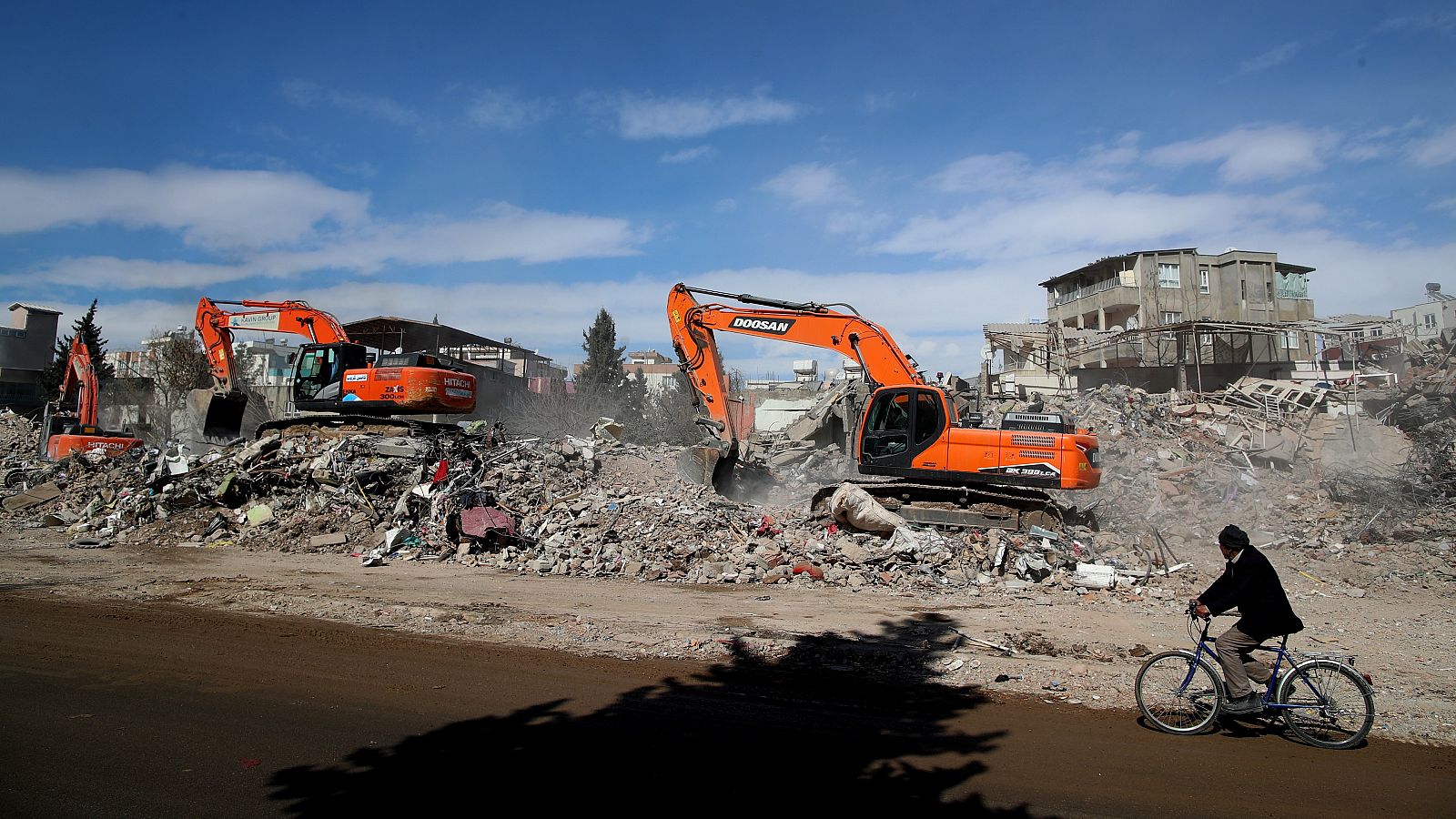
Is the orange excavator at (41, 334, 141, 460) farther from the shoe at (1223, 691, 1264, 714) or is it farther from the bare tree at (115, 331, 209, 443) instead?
the shoe at (1223, 691, 1264, 714)

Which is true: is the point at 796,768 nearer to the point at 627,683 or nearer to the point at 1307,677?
the point at 627,683

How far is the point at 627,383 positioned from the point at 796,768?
4324 centimetres

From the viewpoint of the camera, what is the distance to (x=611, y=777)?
179 inches

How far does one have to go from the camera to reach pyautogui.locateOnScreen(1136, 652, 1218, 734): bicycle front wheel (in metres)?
5.48

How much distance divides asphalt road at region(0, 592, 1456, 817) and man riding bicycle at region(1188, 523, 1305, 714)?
1.15ft

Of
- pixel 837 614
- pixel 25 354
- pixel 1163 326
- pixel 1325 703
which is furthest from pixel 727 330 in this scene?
pixel 25 354

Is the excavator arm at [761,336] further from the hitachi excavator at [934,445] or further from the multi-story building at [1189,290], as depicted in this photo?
the multi-story building at [1189,290]

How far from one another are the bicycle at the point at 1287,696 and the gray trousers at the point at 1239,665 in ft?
0.17

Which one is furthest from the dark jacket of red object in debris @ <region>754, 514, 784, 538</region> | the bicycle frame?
red object in debris @ <region>754, 514, 784, 538</region>

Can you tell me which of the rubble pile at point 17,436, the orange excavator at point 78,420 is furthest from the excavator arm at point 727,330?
the rubble pile at point 17,436

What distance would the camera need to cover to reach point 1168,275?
4000cm

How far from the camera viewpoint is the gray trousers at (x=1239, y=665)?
5.39 m

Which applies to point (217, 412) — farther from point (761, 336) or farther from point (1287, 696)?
point (1287, 696)

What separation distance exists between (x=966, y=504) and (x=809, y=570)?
3.07 meters
